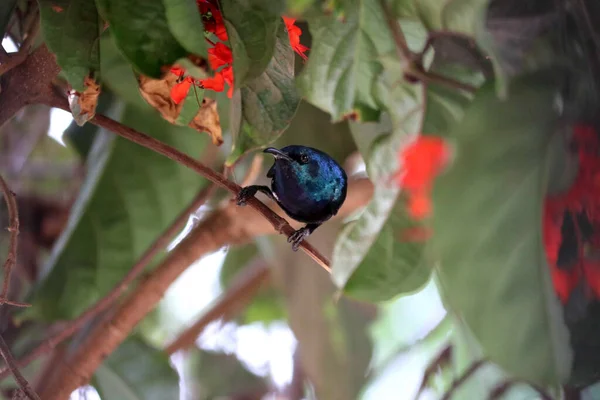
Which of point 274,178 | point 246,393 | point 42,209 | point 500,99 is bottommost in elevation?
point 246,393

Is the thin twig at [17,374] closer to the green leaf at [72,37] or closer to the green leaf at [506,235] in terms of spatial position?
the green leaf at [72,37]

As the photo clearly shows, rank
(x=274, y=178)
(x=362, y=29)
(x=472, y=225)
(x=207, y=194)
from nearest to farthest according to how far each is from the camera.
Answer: (x=472, y=225) < (x=362, y=29) < (x=274, y=178) < (x=207, y=194)

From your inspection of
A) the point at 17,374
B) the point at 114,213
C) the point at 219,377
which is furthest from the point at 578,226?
the point at 219,377

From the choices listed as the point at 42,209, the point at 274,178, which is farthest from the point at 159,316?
the point at 274,178

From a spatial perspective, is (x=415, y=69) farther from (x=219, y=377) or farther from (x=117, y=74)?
(x=219, y=377)

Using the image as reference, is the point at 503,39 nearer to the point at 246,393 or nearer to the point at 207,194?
the point at 207,194

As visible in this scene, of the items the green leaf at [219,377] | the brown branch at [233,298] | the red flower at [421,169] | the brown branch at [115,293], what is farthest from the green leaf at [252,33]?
the green leaf at [219,377]
